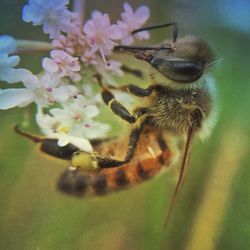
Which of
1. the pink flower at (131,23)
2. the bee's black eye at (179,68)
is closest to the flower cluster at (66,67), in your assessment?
the pink flower at (131,23)

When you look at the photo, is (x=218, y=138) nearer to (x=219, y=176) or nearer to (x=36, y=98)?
(x=219, y=176)

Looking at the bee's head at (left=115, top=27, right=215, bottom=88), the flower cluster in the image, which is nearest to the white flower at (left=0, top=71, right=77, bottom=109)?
the flower cluster

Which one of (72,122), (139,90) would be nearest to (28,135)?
(72,122)

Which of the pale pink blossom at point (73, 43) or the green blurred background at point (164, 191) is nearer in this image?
the pale pink blossom at point (73, 43)

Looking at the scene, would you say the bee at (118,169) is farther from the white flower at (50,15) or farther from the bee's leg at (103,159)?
the white flower at (50,15)

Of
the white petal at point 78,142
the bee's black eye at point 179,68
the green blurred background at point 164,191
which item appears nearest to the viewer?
the bee's black eye at point 179,68

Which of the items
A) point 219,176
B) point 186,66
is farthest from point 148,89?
point 219,176
